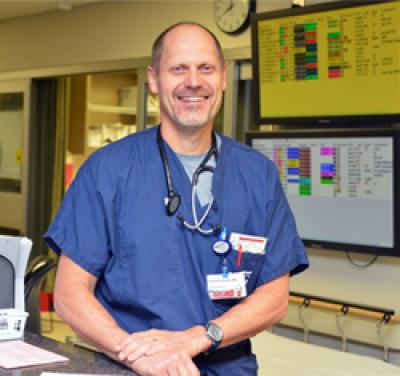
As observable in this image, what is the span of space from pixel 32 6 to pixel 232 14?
209cm

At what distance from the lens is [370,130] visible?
10.6 ft

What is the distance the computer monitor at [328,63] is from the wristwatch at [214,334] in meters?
1.84

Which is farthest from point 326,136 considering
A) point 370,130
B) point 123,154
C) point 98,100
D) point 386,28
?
point 98,100

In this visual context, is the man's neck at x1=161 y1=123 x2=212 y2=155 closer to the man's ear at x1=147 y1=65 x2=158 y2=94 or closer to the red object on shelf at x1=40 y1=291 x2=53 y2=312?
the man's ear at x1=147 y1=65 x2=158 y2=94

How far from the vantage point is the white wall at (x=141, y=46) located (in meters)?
3.40

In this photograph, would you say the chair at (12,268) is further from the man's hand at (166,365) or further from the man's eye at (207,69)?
the man's eye at (207,69)

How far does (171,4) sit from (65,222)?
328 cm

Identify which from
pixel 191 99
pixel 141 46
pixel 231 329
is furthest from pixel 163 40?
pixel 141 46

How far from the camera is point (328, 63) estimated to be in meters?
3.40

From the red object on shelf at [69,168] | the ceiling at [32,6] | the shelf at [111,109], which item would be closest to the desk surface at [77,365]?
the ceiling at [32,6]

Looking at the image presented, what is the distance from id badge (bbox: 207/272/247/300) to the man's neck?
1.09 ft

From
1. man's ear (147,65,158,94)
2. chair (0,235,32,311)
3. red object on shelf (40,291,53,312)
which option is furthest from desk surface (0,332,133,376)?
red object on shelf (40,291,53,312)

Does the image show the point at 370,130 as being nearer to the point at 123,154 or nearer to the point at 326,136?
the point at 326,136

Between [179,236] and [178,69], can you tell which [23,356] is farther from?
[178,69]
